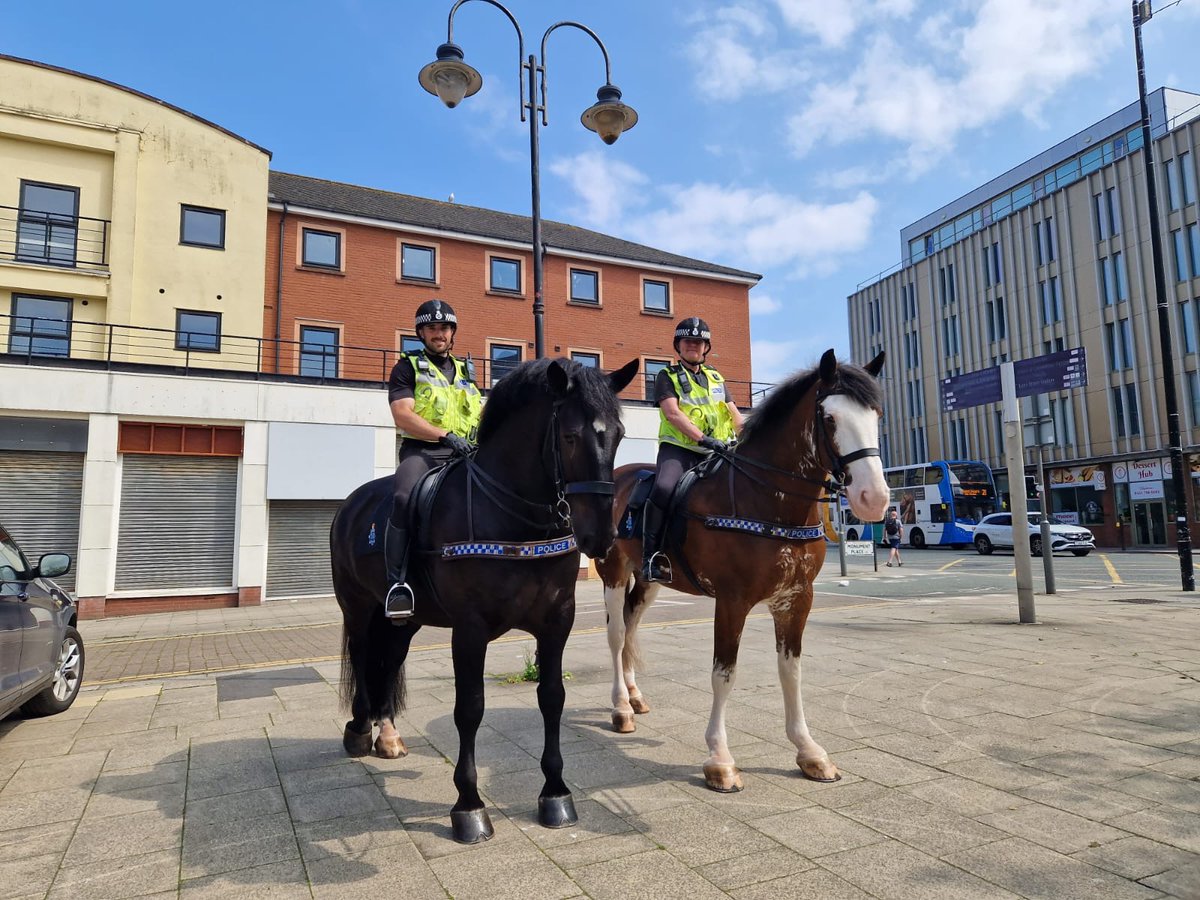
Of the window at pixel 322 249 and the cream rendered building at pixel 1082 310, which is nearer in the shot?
the window at pixel 322 249

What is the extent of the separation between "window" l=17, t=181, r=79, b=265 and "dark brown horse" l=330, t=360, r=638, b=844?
21195mm

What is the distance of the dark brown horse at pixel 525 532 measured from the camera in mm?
3402

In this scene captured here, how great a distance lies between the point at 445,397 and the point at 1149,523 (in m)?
42.5

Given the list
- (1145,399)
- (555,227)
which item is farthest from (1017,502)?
(1145,399)

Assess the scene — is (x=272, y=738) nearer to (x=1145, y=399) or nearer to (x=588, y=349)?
(x=588, y=349)

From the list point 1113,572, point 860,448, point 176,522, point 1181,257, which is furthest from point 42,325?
point 1181,257

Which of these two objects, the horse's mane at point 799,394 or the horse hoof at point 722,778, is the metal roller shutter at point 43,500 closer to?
the horse hoof at point 722,778

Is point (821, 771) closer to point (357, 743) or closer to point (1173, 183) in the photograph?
point (357, 743)

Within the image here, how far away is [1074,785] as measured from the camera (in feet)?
13.1

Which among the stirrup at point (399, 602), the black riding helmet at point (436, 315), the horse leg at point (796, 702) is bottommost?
the horse leg at point (796, 702)

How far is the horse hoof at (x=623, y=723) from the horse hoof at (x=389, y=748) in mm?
1594

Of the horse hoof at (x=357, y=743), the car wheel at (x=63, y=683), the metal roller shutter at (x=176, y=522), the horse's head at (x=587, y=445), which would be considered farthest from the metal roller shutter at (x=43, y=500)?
the horse's head at (x=587, y=445)

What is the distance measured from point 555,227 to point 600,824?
28.8 m

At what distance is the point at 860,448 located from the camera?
3.90 m
